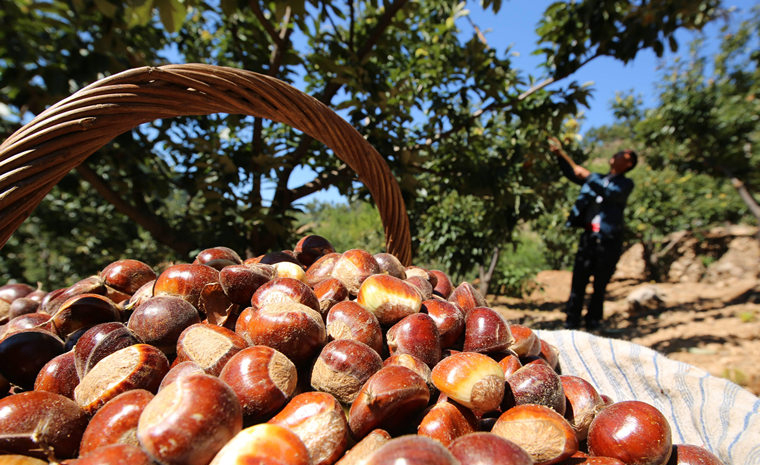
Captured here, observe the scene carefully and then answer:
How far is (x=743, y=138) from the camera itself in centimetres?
720

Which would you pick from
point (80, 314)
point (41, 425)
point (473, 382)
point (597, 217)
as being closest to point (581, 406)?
point (473, 382)

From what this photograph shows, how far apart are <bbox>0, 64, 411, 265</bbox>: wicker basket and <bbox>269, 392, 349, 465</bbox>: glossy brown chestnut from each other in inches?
30.1

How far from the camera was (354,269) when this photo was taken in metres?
1.33

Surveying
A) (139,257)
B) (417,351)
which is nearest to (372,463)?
(417,351)

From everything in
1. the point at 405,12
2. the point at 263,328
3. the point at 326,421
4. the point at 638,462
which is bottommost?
the point at 638,462

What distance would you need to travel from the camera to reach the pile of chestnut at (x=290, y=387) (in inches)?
28.0

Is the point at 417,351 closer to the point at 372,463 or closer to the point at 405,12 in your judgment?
the point at 372,463

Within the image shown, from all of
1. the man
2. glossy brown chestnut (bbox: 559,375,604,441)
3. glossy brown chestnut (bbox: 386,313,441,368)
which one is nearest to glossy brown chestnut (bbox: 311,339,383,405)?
glossy brown chestnut (bbox: 386,313,441,368)

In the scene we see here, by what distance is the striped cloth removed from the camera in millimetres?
1242

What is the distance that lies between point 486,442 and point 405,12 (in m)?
2.96

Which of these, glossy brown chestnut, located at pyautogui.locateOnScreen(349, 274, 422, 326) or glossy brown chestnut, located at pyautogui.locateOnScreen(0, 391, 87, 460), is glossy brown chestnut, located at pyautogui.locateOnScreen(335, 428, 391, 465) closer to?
glossy brown chestnut, located at pyautogui.locateOnScreen(349, 274, 422, 326)

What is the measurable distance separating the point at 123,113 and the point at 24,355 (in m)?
0.64

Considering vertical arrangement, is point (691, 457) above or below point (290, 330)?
below

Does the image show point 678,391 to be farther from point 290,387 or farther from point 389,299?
point 290,387
